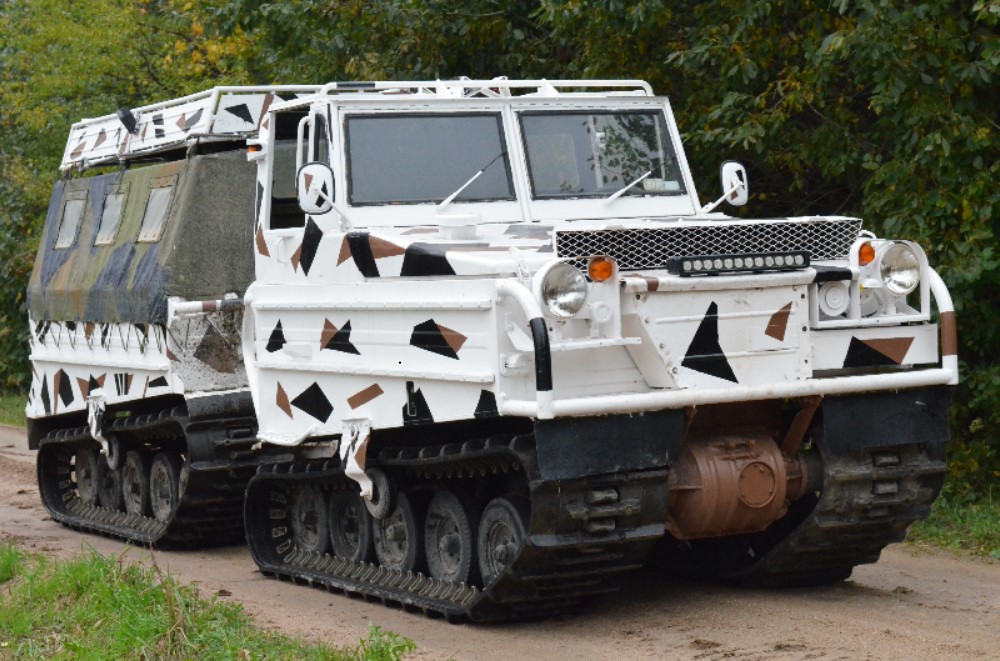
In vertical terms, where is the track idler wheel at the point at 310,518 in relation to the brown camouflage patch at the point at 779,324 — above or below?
below

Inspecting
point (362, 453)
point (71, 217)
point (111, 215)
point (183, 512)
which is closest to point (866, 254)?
point (362, 453)

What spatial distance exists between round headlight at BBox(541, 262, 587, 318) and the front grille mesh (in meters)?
0.19

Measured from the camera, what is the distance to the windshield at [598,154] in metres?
9.73

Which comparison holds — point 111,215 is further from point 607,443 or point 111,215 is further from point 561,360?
point 607,443

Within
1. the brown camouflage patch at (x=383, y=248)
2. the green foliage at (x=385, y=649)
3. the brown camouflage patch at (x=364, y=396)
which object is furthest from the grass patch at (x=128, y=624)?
the brown camouflage patch at (x=383, y=248)

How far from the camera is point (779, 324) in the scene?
26.5 ft

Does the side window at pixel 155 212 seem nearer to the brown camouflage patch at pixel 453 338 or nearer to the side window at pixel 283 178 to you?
the side window at pixel 283 178

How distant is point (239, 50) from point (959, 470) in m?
11.2

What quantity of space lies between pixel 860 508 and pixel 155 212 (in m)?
5.67

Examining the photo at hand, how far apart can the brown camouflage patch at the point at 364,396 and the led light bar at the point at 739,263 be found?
1.82m

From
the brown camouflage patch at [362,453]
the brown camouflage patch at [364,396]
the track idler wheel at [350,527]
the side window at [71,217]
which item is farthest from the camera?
the side window at [71,217]

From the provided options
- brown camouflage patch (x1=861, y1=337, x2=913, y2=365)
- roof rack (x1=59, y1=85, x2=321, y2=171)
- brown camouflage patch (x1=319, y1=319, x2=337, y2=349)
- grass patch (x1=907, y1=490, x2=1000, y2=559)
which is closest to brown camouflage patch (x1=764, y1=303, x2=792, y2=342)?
brown camouflage patch (x1=861, y1=337, x2=913, y2=365)

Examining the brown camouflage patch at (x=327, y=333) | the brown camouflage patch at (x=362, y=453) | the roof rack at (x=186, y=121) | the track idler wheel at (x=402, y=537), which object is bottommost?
the track idler wheel at (x=402, y=537)

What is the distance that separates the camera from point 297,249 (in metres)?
9.69
